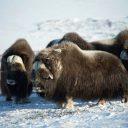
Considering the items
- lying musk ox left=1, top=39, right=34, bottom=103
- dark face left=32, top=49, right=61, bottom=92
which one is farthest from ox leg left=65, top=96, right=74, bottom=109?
lying musk ox left=1, top=39, right=34, bottom=103

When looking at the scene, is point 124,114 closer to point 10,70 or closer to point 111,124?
point 111,124

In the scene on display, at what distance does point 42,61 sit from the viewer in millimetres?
7008

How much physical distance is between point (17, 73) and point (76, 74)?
2.06 m

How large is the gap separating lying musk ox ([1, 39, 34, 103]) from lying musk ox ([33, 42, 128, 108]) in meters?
1.66

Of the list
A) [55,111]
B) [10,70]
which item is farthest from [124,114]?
[10,70]

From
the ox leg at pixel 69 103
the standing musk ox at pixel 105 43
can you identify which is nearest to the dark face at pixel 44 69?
the ox leg at pixel 69 103

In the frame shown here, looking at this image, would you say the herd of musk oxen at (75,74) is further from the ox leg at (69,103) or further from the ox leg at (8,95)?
the ox leg at (8,95)

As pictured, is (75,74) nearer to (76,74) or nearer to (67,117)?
(76,74)

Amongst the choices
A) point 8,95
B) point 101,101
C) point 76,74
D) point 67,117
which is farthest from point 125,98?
point 8,95

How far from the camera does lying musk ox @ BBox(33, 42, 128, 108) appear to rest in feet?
23.1

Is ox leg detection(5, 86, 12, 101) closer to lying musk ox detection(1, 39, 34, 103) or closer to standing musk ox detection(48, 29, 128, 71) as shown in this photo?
lying musk ox detection(1, 39, 34, 103)

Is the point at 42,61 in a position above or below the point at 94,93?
above

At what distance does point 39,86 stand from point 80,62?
0.77m

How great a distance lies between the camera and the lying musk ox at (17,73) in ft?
29.6
